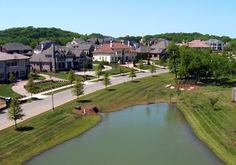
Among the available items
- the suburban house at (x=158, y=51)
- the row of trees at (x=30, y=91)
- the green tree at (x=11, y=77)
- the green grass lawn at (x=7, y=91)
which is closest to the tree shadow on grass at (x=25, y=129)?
the row of trees at (x=30, y=91)

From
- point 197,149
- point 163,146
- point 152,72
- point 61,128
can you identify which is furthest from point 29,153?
point 152,72

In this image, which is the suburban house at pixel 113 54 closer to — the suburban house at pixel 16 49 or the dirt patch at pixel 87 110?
the suburban house at pixel 16 49

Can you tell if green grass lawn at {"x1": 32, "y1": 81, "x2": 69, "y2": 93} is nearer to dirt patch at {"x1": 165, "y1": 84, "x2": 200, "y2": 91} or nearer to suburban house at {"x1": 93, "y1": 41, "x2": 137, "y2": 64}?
dirt patch at {"x1": 165, "y1": 84, "x2": 200, "y2": 91}

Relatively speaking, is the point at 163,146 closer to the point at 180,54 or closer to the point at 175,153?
the point at 175,153

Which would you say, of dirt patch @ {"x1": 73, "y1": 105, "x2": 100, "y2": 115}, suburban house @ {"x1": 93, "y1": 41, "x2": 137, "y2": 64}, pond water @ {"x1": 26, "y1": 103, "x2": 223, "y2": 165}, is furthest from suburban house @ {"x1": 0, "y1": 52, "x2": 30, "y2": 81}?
suburban house @ {"x1": 93, "y1": 41, "x2": 137, "y2": 64}

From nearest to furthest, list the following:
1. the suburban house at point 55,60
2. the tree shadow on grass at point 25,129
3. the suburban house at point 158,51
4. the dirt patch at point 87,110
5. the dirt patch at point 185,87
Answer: the tree shadow on grass at point 25,129 < the dirt patch at point 87,110 < the dirt patch at point 185,87 < the suburban house at point 55,60 < the suburban house at point 158,51

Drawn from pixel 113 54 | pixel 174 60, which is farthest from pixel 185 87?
pixel 113 54
